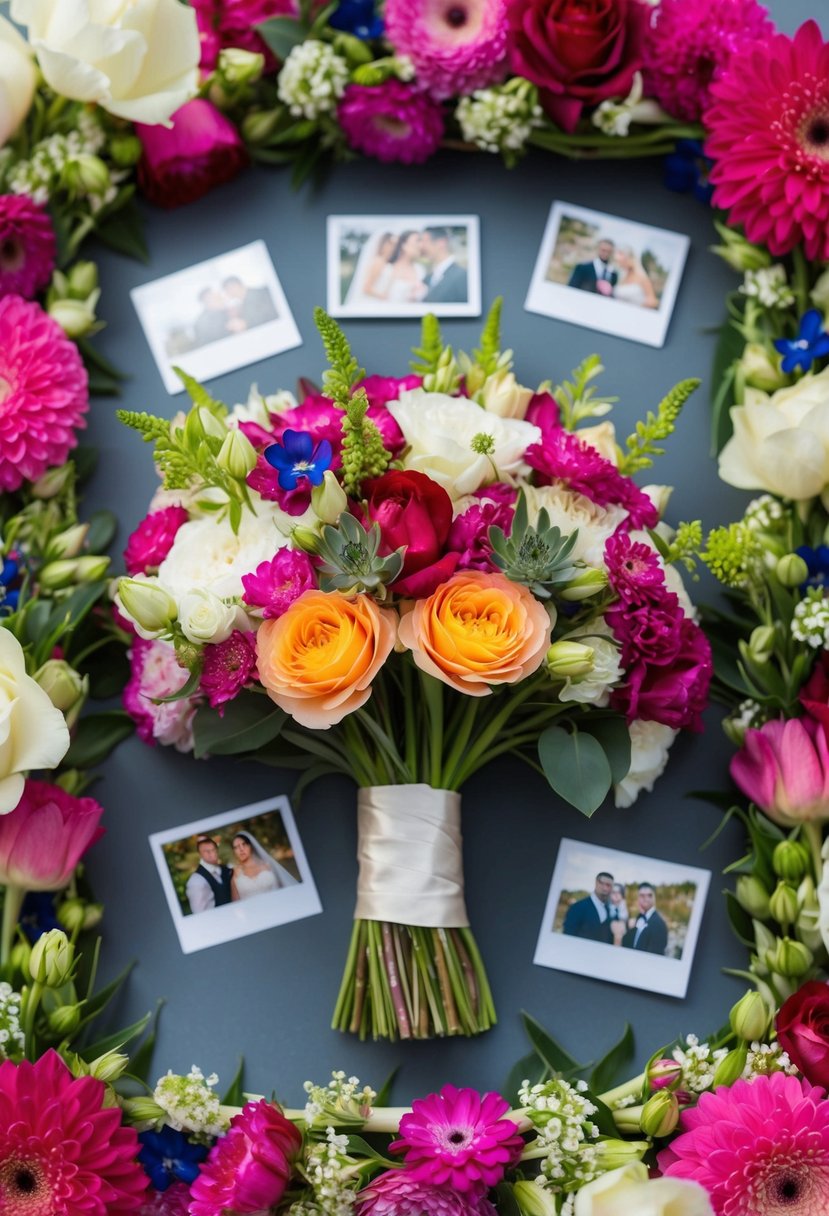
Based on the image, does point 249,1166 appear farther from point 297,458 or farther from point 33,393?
point 33,393

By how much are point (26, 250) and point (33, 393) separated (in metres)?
0.21

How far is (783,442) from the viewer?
135cm

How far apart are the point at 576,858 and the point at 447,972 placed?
0.21 metres

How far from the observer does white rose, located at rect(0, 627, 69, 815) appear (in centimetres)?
124

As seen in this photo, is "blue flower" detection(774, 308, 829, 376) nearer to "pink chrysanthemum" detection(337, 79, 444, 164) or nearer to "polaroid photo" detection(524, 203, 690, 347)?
"polaroid photo" detection(524, 203, 690, 347)

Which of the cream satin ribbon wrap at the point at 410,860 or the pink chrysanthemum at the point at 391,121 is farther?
the pink chrysanthemum at the point at 391,121

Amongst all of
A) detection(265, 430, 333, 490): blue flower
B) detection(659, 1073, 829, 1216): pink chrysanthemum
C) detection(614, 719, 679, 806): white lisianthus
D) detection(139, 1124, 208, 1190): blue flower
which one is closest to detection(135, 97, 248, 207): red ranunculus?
detection(265, 430, 333, 490): blue flower

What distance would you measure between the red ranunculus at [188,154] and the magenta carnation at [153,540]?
0.47 m

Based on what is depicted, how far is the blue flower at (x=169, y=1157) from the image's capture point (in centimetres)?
127

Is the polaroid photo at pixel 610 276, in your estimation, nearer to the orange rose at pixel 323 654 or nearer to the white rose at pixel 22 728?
the orange rose at pixel 323 654

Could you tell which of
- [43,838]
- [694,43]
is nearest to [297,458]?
[43,838]

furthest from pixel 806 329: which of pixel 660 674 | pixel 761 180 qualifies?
pixel 660 674

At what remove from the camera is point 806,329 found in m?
1.44

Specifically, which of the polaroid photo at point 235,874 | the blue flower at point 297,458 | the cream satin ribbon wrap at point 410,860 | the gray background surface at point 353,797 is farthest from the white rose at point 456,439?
the polaroid photo at point 235,874
